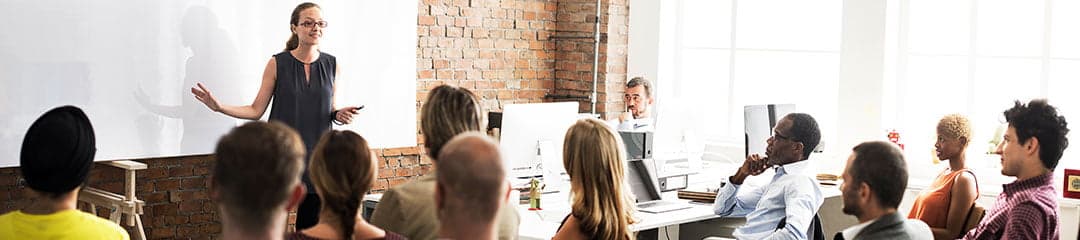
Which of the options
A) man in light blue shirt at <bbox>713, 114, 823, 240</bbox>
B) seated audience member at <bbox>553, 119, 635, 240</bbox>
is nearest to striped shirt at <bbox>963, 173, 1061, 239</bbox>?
man in light blue shirt at <bbox>713, 114, 823, 240</bbox>

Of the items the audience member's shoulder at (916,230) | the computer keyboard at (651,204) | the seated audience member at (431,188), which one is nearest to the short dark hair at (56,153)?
the seated audience member at (431,188)

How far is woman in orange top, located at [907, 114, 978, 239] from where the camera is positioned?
5.08 meters

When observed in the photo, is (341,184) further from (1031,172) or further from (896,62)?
(896,62)

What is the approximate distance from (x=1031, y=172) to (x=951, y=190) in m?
0.72

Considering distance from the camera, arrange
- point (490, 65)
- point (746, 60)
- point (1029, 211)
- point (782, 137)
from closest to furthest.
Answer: point (1029, 211) → point (782, 137) → point (490, 65) → point (746, 60)

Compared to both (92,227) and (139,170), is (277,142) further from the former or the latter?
(139,170)

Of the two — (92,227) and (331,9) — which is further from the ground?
(331,9)

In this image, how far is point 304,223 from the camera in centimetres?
567

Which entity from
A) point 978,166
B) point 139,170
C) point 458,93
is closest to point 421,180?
point 458,93

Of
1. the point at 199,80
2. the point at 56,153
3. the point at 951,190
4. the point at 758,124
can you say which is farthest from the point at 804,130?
the point at 199,80

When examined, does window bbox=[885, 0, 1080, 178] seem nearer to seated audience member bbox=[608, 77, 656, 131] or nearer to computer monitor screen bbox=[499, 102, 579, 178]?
seated audience member bbox=[608, 77, 656, 131]

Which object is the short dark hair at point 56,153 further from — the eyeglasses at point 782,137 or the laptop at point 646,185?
the laptop at point 646,185

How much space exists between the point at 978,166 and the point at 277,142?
6087 millimetres

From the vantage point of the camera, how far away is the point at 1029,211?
4332mm
